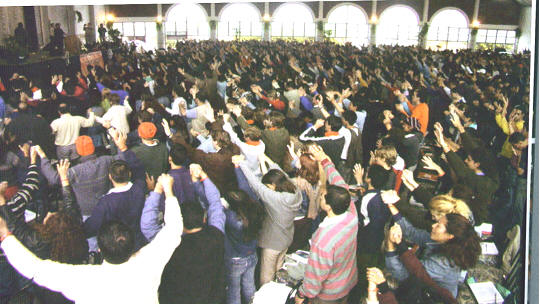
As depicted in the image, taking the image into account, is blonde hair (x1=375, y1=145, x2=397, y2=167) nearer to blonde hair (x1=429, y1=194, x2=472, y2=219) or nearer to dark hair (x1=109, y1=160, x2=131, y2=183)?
blonde hair (x1=429, y1=194, x2=472, y2=219)

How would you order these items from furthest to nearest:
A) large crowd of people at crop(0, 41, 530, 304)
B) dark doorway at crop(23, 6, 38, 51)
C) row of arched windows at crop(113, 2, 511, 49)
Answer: row of arched windows at crop(113, 2, 511, 49) < dark doorway at crop(23, 6, 38, 51) < large crowd of people at crop(0, 41, 530, 304)

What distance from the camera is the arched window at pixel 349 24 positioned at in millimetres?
27398

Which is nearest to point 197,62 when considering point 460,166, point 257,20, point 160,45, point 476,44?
point 460,166

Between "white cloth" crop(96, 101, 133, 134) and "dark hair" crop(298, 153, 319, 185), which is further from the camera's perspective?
"white cloth" crop(96, 101, 133, 134)

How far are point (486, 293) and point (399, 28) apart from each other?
1070 inches

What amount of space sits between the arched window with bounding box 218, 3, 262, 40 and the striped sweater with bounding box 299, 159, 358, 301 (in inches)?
1024

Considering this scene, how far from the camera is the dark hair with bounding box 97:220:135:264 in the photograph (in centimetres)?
202

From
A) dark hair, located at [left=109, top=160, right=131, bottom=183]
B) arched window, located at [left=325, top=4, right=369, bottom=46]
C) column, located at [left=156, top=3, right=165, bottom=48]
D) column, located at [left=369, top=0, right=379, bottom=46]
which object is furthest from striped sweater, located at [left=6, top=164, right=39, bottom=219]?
column, located at [left=369, top=0, right=379, bottom=46]

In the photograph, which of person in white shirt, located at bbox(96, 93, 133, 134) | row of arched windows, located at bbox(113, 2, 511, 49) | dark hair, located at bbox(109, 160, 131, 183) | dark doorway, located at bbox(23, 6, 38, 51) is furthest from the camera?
row of arched windows, located at bbox(113, 2, 511, 49)

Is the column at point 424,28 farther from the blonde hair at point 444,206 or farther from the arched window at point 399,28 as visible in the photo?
the blonde hair at point 444,206

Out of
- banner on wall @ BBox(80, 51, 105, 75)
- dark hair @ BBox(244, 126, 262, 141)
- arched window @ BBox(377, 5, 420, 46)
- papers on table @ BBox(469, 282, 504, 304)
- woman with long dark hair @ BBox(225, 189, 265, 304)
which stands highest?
arched window @ BBox(377, 5, 420, 46)

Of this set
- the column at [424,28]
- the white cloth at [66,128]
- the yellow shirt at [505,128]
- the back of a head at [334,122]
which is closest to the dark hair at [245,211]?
the back of a head at [334,122]

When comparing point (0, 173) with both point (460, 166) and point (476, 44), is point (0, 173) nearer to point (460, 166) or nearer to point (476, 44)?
point (460, 166)

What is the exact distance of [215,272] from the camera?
2398mm
